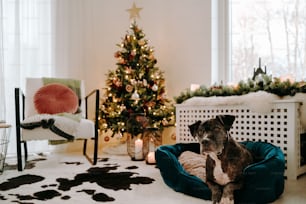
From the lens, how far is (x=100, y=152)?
3.52m

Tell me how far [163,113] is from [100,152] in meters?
0.87

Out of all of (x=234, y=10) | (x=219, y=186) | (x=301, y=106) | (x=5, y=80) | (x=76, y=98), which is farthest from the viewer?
(x=234, y=10)

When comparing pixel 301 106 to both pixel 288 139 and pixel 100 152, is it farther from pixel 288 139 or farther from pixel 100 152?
pixel 100 152

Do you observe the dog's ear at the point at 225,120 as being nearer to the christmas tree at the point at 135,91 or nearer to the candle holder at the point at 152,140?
the candle holder at the point at 152,140

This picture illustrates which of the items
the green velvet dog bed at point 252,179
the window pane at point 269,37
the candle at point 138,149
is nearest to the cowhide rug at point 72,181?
the candle at point 138,149

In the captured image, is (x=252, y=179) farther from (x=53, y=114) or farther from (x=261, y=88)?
(x=53, y=114)

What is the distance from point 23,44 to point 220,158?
2807mm

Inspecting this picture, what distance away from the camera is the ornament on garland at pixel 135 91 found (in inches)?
133

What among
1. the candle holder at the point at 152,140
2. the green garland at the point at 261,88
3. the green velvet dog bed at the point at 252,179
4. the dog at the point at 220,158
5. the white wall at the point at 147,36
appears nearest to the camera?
the dog at the point at 220,158

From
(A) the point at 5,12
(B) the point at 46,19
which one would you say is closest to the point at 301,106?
(B) the point at 46,19

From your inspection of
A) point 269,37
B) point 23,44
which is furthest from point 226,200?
point 23,44

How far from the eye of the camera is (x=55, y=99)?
295 cm

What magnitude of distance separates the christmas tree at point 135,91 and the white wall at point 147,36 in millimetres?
343

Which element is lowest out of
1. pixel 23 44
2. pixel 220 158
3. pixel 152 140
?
pixel 152 140
